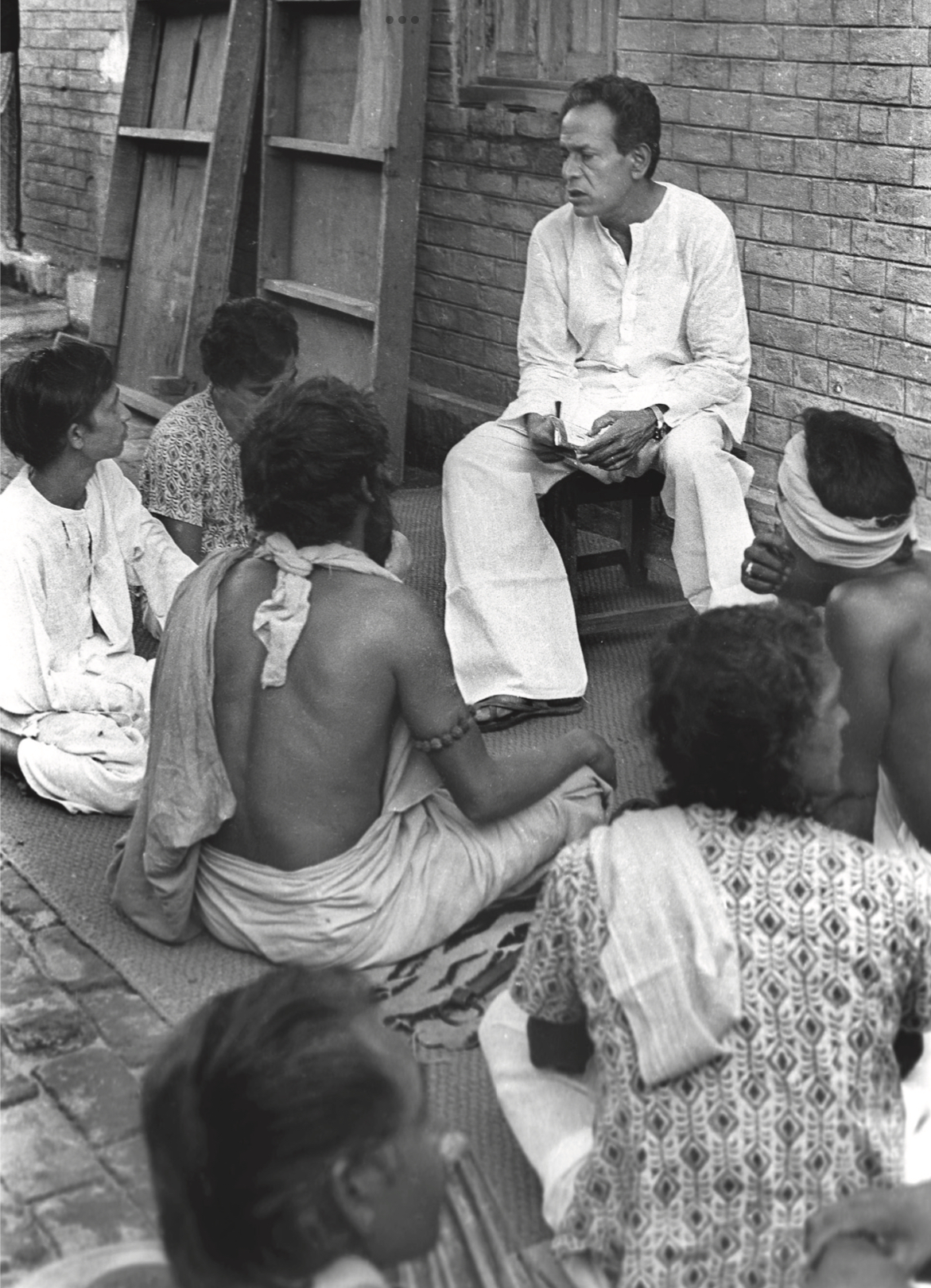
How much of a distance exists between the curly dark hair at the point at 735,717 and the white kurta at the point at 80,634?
2.31m

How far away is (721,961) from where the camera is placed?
230 cm

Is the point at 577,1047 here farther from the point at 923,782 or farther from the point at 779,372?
the point at 779,372

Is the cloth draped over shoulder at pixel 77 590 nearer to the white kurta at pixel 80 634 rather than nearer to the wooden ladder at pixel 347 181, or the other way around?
the white kurta at pixel 80 634

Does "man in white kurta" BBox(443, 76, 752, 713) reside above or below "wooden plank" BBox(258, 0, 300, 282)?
below

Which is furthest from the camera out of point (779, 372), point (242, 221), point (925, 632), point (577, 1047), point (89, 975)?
point (242, 221)

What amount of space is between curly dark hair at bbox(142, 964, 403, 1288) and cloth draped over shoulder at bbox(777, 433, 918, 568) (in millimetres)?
1936

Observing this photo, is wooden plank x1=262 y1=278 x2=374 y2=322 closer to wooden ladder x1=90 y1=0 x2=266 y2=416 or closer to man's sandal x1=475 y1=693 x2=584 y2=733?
wooden ladder x1=90 y1=0 x2=266 y2=416

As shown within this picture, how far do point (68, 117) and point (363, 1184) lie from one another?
10.8 meters

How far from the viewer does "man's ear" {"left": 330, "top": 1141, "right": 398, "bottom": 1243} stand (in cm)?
170

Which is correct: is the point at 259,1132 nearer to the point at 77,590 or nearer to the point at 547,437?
the point at 77,590

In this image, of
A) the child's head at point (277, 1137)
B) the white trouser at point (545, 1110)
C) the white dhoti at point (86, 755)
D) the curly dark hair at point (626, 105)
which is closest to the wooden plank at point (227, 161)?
the curly dark hair at point (626, 105)

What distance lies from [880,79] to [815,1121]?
3.97 m

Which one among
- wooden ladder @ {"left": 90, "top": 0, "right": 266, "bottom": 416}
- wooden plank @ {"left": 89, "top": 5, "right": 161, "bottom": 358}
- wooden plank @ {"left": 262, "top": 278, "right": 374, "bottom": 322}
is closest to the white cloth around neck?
wooden plank @ {"left": 262, "top": 278, "right": 374, "bottom": 322}

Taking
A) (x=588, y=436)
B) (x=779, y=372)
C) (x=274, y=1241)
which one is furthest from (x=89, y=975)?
(x=779, y=372)
